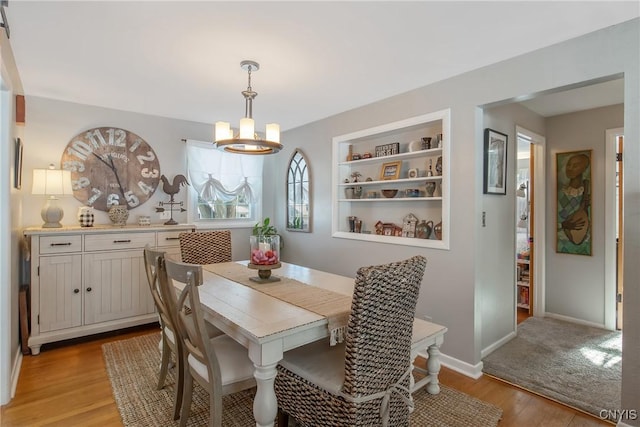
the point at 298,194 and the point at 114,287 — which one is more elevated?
the point at 298,194

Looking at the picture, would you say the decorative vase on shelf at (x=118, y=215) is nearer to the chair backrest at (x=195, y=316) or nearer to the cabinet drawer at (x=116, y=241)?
the cabinet drawer at (x=116, y=241)

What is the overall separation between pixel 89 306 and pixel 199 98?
7.52ft

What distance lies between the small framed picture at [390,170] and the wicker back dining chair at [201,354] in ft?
7.29

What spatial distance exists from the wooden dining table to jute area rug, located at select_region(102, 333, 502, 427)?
0.16 m

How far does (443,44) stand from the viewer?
7.14ft

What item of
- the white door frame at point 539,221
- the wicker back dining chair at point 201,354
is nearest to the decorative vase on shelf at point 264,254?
the wicker back dining chair at point 201,354

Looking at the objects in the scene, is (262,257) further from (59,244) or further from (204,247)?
(59,244)

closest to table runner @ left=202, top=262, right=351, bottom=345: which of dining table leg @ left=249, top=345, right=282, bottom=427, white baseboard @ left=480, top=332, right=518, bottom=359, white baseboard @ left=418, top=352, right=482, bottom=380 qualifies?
dining table leg @ left=249, top=345, right=282, bottom=427

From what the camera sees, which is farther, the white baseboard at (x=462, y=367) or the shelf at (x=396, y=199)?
the shelf at (x=396, y=199)

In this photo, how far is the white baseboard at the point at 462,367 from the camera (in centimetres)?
254

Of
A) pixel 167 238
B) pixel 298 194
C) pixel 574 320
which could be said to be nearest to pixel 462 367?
pixel 574 320

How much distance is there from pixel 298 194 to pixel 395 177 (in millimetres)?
1548

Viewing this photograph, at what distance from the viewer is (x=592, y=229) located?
357 cm

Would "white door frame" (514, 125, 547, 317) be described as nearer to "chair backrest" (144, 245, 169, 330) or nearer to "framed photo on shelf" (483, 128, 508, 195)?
"framed photo on shelf" (483, 128, 508, 195)
